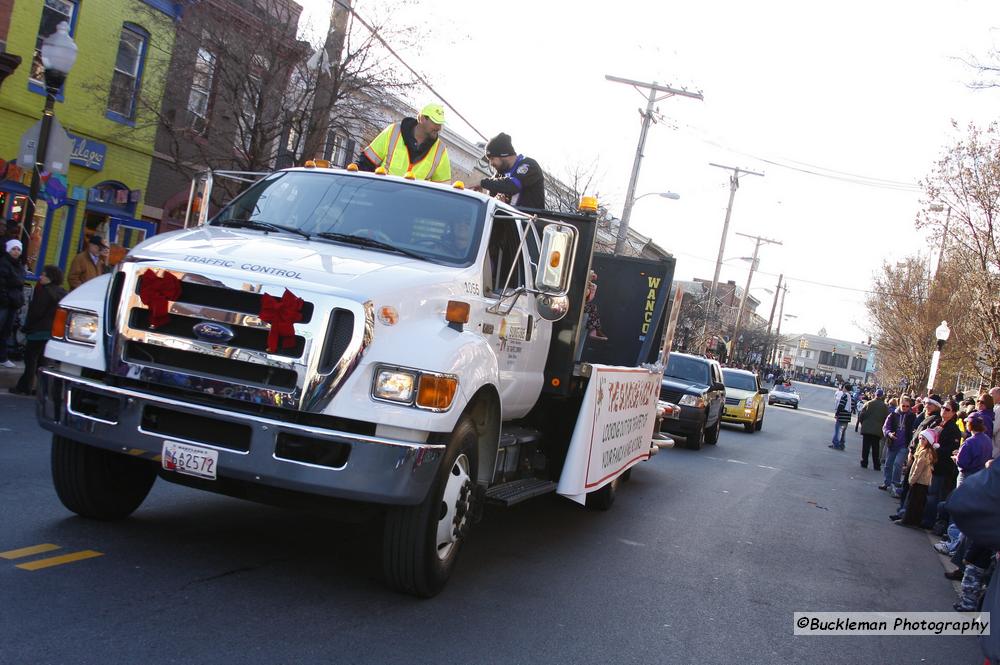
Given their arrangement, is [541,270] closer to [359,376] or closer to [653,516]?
[359,376]

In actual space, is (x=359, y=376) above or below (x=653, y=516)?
above

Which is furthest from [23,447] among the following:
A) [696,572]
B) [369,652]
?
[696,572]

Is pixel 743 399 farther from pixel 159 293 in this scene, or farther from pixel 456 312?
pixel 159 293

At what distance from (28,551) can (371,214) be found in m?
2.78

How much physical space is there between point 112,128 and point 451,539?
17602 mm

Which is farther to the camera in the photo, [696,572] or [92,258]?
[92,258]

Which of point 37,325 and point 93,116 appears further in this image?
→ point 93,116

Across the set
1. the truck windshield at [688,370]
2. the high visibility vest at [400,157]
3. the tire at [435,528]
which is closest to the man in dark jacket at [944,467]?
the truck windshield at [688,370]

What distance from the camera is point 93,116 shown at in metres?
20.2

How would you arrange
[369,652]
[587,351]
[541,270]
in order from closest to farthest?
[369,652], [541,270], [587,351]

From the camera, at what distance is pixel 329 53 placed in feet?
54.8

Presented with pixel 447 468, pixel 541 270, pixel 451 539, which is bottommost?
pixel 451 539

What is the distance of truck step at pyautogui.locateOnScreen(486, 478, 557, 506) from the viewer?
252 inches

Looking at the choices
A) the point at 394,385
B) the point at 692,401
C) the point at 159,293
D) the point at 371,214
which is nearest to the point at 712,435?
the point at 692,401
